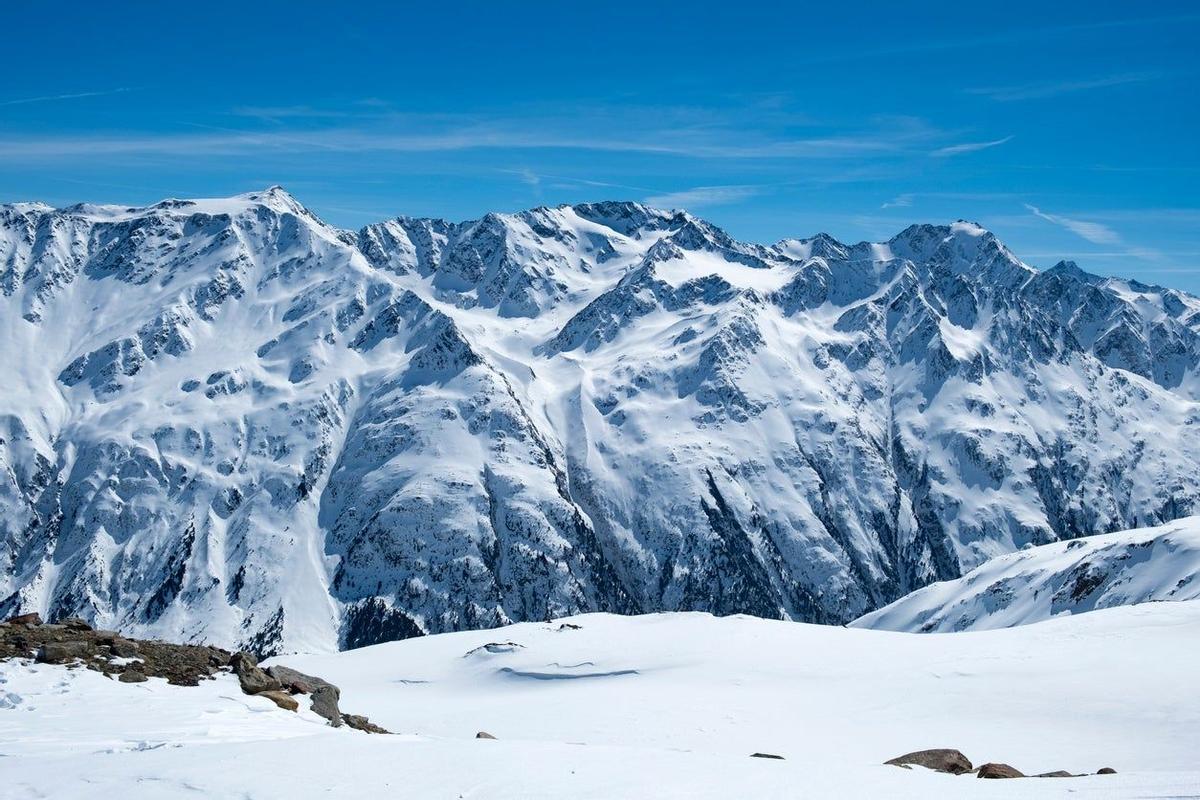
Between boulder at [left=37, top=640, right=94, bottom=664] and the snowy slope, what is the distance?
100145 millimetres

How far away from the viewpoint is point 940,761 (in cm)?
2809

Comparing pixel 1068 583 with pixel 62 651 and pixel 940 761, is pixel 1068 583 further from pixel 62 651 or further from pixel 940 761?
pixel 62 651

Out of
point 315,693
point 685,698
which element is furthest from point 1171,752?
point 315,693

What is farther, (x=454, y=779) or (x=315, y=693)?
(x=315, y=693)

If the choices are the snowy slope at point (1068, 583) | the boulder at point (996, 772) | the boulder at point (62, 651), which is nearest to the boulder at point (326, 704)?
the boulder at point (62, 651)

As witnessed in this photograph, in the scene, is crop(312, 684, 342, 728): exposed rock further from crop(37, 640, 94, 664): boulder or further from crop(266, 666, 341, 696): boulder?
crop(37, 640, 94, 664): boulder

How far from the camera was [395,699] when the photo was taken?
5656cm

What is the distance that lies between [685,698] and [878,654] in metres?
14.6

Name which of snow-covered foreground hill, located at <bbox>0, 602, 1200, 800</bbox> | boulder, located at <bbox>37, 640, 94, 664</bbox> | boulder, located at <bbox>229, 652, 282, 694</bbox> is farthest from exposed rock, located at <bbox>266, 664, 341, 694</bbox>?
boulder, located at <bbox>37, 640, 94, 664</bbox>

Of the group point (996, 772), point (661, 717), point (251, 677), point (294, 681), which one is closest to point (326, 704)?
point (251, 677)

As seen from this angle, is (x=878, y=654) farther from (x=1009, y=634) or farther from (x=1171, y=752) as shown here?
(x=1171, y=752)

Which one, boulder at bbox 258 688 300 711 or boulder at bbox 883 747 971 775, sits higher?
boulder at bbox 258 688 300 711

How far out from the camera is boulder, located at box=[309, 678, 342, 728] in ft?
86.4

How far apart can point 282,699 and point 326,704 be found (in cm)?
137
